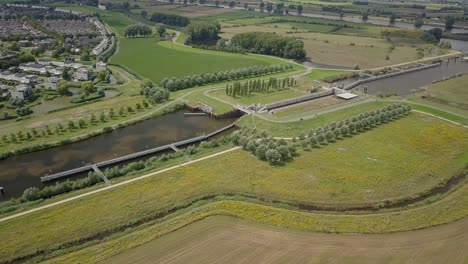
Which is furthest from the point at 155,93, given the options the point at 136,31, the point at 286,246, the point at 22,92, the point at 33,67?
the point at 136,31

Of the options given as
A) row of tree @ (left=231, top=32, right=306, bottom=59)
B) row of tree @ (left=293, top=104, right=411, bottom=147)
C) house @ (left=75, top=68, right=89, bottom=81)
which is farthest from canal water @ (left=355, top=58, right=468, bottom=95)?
house @ (left=75, top=68, right=89, bottom=81)

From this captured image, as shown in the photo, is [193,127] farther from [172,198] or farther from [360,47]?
[360,47]

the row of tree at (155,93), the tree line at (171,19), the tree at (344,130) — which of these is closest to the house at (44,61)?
the row of tree at (155,93)

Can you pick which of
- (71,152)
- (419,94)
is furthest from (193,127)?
(419,94)

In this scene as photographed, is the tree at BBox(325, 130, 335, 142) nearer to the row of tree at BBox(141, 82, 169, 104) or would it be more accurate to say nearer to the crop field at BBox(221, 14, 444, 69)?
the row of tree at BBox(141, 82, 169, 104)

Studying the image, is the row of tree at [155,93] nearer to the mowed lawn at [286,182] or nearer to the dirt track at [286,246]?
the mowed lawn at [286,182]
